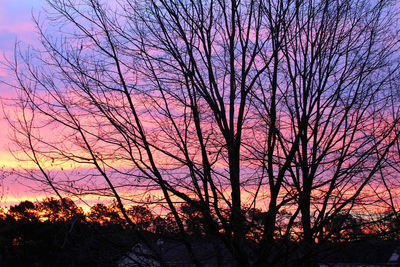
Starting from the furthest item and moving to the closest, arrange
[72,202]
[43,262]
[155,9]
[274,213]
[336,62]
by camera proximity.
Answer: [43,262] → [336,62] → [155,9] → [72,202] → [274,213]

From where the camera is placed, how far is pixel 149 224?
248 inches

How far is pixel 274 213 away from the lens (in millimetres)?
6012

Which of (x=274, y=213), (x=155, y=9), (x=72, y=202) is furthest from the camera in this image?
(x=155, y=9)

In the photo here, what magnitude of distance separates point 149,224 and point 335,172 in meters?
2.95

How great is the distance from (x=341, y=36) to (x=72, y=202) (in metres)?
5.30

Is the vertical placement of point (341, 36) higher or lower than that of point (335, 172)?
higher

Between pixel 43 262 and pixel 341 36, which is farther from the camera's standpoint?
pixel 43 262

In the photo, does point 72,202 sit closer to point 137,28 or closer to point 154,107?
point 154,107

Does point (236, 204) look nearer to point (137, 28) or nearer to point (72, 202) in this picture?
point (72, 202)

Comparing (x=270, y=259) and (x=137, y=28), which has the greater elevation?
(x=137, y=28)

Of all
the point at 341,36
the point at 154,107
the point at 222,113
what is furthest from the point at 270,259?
the point at 341,36

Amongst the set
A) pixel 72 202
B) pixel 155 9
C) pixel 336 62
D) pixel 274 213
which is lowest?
pixel 274 213

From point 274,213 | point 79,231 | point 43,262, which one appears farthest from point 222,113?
point 43,262

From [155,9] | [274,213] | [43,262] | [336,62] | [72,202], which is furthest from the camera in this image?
[43,262]
